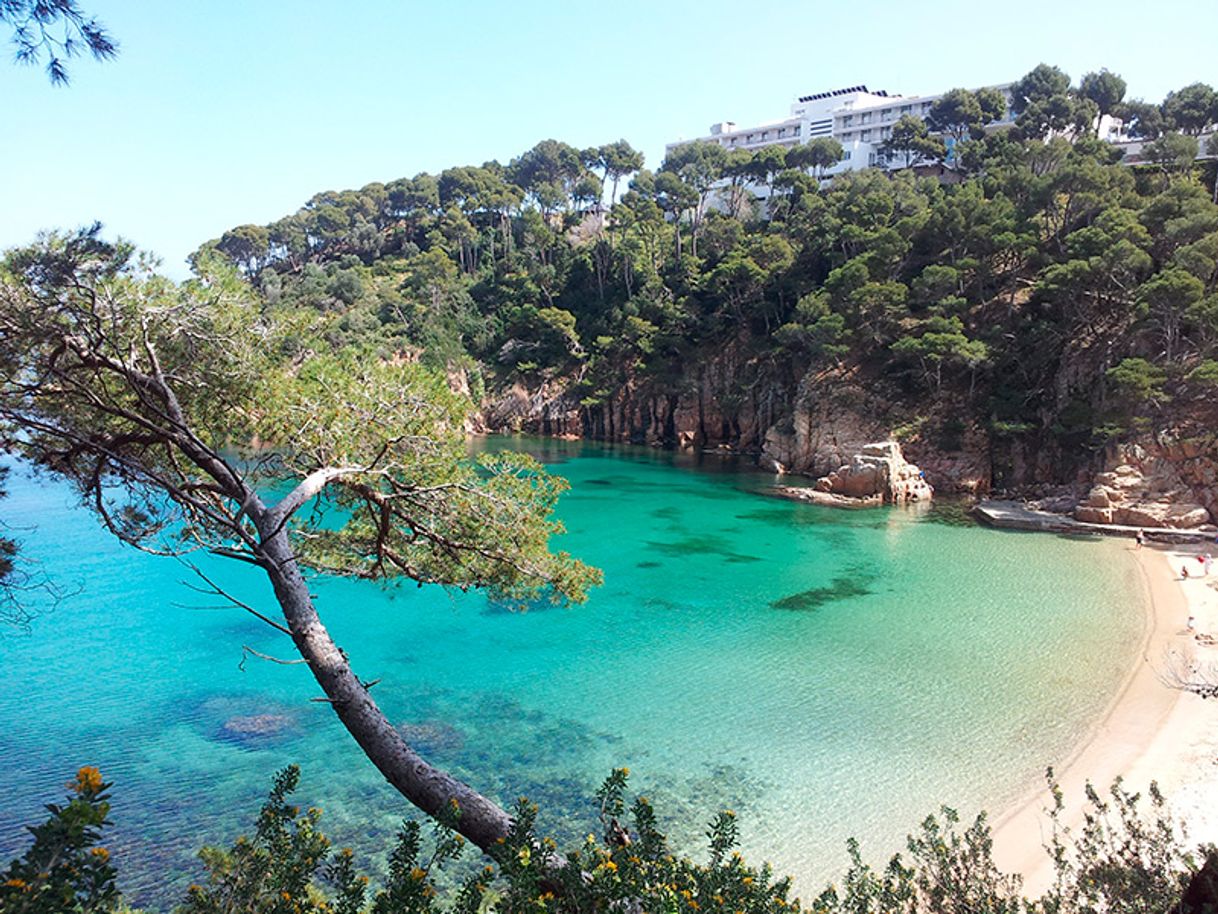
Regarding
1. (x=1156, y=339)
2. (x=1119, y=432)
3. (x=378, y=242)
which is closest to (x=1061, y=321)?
(x=1156, y=339)

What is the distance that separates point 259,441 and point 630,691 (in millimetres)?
8367

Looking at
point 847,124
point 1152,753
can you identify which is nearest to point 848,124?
point 847,124

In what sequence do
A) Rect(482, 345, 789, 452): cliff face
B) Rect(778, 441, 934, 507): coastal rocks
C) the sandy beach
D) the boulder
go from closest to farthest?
the sandy beach → the boulder → Rect(778, 441, 934, 507): coastal rocks → Rect(482, 345, 789, 452): cliff face

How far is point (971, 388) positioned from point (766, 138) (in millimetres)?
45069

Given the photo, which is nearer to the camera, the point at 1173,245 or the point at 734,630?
the point at 734,630

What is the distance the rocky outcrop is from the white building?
115ft

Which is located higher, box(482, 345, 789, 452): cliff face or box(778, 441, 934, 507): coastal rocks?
box(482, 345, 789, 452): cliff face

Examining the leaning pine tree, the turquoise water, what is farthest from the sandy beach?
the leaning pine tree

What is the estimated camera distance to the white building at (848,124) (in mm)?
58094

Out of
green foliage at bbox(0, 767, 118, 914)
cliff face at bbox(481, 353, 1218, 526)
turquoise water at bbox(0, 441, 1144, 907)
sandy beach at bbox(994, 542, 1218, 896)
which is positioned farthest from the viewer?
cliff face at bbox(481, 353, 1218, 526)

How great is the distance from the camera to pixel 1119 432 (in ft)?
82.5

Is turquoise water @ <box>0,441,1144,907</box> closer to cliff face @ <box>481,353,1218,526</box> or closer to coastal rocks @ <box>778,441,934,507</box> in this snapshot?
cliff face @ <box>481,353,1218,526</box>

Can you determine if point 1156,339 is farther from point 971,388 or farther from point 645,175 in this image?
point 645,175

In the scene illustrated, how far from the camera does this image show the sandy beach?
8984 millimetres
